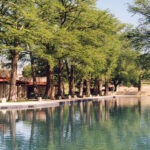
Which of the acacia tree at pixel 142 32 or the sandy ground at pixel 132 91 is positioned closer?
the acacia tree at pixel 142 32

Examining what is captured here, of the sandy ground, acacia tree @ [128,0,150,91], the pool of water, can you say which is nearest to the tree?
acacia tree @ [128,0,150,91]

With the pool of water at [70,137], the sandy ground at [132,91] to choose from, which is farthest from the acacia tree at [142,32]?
the sandy ground at [132,91]

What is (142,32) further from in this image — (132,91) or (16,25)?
(132,91)

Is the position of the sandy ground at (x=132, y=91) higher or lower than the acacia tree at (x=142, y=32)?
lower

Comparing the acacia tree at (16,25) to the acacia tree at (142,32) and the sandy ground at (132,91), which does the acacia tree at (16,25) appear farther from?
the sandy ground at (132,91)

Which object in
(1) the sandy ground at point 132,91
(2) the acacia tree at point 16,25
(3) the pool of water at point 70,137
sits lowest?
(3) the pool of water at point 70,137

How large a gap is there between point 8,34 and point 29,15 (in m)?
3.02

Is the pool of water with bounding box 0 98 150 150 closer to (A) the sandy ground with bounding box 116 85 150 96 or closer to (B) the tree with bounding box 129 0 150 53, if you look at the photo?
(B) the tree with bounding box 129 0 150 53

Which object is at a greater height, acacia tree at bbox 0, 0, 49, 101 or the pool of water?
acacia tree at bbox 0, 0, 49, 101

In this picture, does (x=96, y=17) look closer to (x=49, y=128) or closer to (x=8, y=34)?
(x=8, y=34)

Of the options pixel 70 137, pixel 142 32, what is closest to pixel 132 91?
pixel 142 32

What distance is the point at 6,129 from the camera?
22250 millimetres

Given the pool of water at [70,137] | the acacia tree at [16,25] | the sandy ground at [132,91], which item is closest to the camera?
the pool of water at [70,137]

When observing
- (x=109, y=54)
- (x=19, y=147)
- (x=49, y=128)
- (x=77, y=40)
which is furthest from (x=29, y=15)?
(x=109, y=54)
